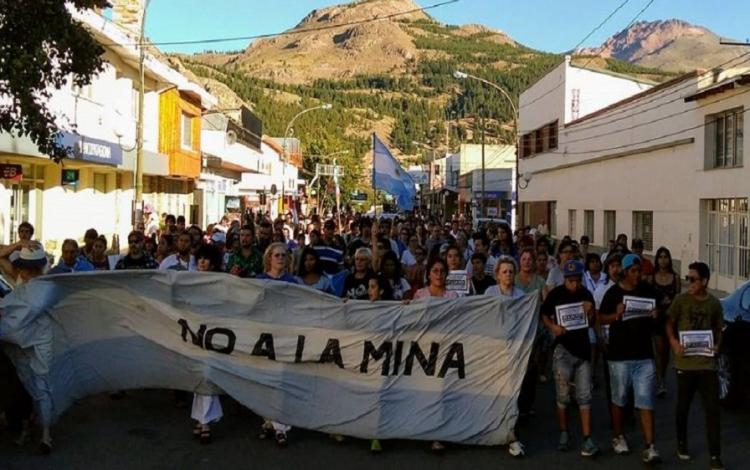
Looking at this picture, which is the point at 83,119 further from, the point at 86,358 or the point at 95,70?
the point at 86,358

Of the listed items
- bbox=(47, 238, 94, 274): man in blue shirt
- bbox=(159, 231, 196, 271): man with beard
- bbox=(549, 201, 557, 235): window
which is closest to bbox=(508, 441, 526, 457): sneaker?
bbox=(159, 231, 196, 271): man with beard

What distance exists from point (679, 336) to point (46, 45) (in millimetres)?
6740

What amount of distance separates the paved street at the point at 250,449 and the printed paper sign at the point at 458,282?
1.55m

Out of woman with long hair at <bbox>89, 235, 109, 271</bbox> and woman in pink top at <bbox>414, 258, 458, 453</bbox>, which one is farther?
woman with long hair at <bbox>89, 235, 109, 271</bbox>

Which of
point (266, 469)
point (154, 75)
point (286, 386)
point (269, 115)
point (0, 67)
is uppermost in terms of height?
point (269, 115)

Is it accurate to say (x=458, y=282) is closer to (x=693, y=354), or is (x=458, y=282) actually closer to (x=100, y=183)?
(x=693, y=354)

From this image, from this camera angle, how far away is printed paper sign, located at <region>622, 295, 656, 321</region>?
290 inches

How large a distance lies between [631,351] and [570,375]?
21.3 inches

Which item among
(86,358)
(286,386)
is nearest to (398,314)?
(286,386)

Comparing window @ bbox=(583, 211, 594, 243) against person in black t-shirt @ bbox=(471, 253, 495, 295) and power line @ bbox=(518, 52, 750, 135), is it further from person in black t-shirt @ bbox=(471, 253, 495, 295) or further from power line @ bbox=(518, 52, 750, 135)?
person in black t-shirt @ bbox=(471, 253, 495, 295)

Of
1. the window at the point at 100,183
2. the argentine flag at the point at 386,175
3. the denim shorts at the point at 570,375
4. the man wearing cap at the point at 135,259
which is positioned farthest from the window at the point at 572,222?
the denim shorts at the point at 570,375

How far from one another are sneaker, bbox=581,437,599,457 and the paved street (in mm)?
69

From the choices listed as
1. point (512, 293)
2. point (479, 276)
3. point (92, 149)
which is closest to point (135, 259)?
point (479, 276)

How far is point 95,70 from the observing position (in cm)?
979
